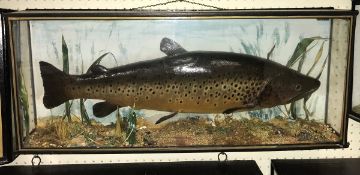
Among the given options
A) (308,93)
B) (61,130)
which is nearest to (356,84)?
(308,93)

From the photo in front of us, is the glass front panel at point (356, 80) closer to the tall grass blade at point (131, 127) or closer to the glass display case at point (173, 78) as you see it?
the glass display case at point (173, 78)

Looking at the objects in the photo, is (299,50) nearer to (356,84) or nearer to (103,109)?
(356,84)

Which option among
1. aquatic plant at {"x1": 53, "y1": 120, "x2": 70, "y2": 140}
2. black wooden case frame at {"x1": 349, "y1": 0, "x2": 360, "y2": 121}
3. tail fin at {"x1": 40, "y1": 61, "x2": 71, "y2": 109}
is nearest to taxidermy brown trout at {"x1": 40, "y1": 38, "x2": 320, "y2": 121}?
tail fin at {"x1": 40, "y1": 61, "x2": 71, "y2": 109}

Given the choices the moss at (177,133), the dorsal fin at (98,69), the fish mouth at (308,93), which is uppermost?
the dorsal fin at (98,69)

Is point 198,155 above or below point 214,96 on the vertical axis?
below

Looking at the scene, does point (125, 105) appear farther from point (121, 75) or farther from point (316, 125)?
point (316, 125)

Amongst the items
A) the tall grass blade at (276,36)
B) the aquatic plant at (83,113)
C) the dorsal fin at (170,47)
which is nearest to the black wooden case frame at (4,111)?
the aquatic plant at (83,113)

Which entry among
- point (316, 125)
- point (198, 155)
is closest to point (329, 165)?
point (316, 125)

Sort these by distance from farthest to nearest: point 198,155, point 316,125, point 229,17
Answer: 1. point 198,155
2. point 316,125
3. point 229,17
